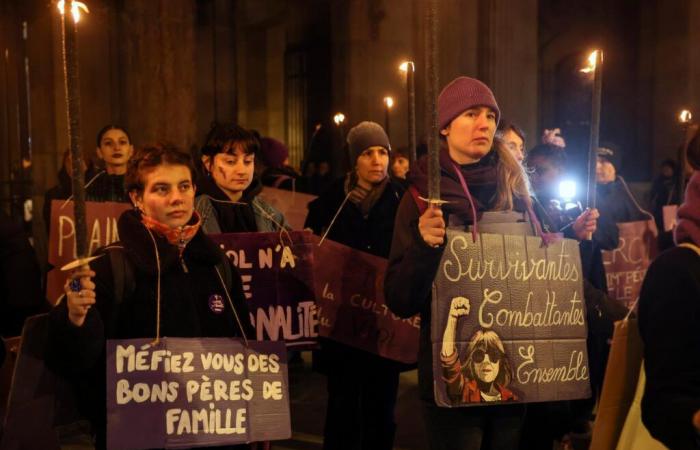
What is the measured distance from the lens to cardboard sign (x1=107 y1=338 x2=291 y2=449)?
10.1ft

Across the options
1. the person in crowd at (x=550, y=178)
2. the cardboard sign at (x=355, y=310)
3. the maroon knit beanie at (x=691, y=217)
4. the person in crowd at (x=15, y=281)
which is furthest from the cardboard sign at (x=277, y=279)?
the maroon knit beanie at (x=691, y=217)

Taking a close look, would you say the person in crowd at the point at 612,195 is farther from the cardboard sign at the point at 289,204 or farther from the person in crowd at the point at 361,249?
the cardboard sign at the point at 289,204

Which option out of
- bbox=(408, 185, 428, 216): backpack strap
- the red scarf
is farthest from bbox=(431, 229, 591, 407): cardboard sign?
the red scarf

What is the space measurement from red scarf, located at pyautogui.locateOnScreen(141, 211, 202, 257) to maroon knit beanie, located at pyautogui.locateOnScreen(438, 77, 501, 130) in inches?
39.3

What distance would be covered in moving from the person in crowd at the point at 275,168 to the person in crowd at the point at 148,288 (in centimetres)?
531

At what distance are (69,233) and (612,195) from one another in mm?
4188

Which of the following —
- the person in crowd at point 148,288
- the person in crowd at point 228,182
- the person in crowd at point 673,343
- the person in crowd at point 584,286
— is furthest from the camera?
the person in crowd at point 228,182

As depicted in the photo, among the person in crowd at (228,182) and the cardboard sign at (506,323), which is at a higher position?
the person in crowd at (228,182)

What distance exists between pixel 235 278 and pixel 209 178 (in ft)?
4.70

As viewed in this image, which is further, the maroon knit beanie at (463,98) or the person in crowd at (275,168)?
the person in crowd at (275,168)

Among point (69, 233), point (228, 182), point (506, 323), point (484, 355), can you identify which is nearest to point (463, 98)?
point (506, 323)

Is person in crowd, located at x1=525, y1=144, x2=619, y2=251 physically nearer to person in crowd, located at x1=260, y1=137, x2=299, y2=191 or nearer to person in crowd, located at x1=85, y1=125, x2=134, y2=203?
person in crowd, located at x1=85, y1=125, x2=134, y2=203

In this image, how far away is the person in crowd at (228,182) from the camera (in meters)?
4.74

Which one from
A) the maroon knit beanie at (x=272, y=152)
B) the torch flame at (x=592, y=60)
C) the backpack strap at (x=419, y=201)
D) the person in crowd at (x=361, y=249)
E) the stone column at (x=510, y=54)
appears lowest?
the person in crowd at (x=361, y=249)
